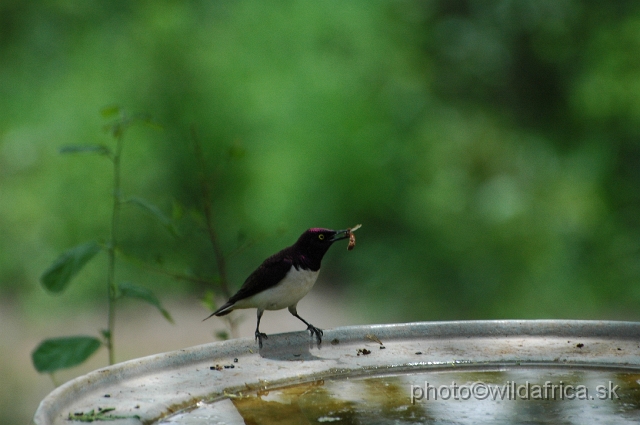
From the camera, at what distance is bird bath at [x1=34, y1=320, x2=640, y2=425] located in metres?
1.92

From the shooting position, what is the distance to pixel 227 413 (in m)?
1.94

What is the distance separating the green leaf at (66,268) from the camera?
2.71 m

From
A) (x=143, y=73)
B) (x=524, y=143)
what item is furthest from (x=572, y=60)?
(x=143, y=73)

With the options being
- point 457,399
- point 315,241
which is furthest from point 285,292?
point 457,399

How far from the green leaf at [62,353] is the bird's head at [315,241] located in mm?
724

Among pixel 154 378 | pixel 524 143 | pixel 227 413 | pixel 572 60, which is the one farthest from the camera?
pixel 572 60

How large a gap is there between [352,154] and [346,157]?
0.06 meters

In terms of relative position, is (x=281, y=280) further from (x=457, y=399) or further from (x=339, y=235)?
(x=457, y=399)

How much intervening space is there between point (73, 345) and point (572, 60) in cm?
633

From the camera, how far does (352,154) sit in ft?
23.1

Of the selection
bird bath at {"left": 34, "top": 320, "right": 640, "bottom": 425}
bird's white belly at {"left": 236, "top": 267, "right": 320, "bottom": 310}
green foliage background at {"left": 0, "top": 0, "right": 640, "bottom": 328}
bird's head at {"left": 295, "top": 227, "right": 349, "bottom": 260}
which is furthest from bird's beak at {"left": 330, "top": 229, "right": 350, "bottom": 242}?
green foliage background at {"left": 0, "top": 0, "right": 640, "bottom": 328}

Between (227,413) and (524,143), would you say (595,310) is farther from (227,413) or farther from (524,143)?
(227,413)

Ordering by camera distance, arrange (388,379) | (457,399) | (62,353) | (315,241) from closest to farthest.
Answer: (457,399) → (388,379) → (62,353) → (315,241)

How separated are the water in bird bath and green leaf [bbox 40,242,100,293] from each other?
36.0 inches
